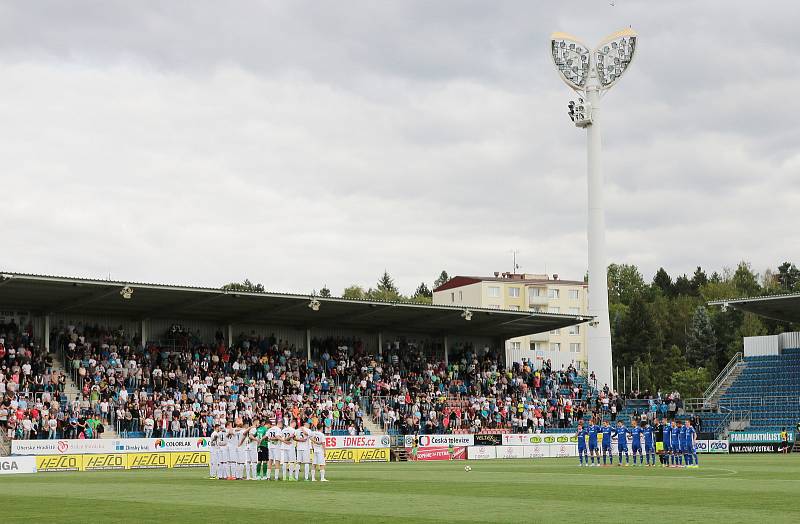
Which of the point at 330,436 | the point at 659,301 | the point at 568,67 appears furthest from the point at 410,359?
the point at 659,301

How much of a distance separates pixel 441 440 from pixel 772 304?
22676 millimetres

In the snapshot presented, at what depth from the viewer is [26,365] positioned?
146 feet

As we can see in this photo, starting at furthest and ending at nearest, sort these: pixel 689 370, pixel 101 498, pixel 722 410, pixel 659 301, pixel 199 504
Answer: pixel 659 301 < pixel 689 370 < pixel 722 410 < pixel 101 498 < pixel 199 504

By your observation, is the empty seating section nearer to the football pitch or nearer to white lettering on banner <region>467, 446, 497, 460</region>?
white lettering on banner <region>467, 446, 497, 460</region>

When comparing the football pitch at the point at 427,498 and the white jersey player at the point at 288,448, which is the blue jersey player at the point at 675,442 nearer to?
the football pitch at the point at 427,498

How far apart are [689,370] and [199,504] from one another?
3706 inches

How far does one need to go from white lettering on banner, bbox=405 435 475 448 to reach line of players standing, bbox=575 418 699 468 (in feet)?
40.8

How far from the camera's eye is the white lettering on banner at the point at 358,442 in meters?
45.9

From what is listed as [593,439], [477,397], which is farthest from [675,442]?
[477,397]

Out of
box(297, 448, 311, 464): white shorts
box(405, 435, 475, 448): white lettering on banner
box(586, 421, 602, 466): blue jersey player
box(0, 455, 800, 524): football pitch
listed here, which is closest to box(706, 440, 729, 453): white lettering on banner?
box(405, 435, 475, 448): white lettering on banner

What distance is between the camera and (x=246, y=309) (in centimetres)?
5378

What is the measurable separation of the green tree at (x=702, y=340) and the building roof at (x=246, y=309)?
54.5 meters

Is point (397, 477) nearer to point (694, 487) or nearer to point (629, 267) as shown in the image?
point (694, 487)

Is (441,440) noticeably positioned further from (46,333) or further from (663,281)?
(663,281)
